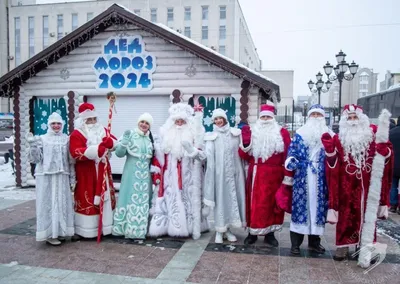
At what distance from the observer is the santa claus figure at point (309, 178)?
432 centimetres

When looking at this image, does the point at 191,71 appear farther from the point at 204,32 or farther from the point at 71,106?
the point at 204,32

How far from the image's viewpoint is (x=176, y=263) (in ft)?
14.2

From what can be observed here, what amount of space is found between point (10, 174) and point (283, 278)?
33.4 feet

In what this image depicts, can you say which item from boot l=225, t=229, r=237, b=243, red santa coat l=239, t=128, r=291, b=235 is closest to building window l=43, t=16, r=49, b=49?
boot l=225, t=229, r=237, b=243

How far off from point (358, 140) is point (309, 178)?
712 millimetres

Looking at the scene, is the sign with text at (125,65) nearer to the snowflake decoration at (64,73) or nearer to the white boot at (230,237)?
the snowflake decoration at (64,73)

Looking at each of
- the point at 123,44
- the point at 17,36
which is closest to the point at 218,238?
the point at 123,44

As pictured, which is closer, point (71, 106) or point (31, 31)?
point (71, 106)

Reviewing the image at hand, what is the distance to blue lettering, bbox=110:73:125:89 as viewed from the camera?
849 cm

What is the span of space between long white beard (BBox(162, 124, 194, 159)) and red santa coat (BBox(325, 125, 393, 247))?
1.91m

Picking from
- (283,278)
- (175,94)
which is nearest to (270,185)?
(283,278)

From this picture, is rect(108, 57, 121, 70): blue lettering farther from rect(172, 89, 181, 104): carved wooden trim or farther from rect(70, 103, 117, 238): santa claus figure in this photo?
rect(70, 103, 117, 238): santa claus figure

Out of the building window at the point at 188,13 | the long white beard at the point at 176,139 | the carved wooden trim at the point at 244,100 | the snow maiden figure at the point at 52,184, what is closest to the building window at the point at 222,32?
the building window at the point at 188,13

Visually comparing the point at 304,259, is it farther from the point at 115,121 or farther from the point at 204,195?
the point at 115,121
